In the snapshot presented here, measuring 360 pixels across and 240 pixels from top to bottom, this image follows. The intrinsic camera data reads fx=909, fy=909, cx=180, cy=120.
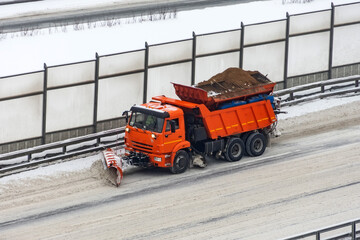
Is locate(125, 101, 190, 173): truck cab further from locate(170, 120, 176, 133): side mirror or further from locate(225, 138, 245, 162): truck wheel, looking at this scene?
locate(225, 138, 245, 162): truck wheel

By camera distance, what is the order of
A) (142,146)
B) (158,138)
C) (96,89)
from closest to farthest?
(158,138), (142,146), (96,89)

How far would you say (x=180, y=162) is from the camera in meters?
27.3

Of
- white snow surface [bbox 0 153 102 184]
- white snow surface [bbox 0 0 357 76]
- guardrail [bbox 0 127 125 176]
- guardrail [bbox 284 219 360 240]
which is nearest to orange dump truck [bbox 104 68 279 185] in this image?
white snow surface [bbox 0 153 102 184]

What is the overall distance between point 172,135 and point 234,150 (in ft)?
8.01

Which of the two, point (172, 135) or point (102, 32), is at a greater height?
point (102, 32)

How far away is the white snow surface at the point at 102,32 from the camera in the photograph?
35969mm

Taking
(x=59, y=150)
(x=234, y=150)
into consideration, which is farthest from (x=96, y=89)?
(x=234, y=150)

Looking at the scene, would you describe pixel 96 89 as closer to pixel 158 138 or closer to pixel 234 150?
pixel 158 138

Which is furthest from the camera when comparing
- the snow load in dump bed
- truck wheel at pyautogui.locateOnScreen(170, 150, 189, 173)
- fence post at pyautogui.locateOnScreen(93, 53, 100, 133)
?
fence post at pyautogui.locateOnScreen(93, 53, 100, 133)

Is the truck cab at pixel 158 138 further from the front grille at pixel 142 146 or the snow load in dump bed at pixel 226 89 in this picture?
the snow load in dump bed at pixel 226 89

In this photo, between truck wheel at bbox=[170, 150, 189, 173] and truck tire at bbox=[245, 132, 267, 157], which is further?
truck tire at bbox=[245, 132, 267, 157]

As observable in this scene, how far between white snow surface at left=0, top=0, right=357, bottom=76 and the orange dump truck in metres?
8.49

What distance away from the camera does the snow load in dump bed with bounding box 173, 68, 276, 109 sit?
27578mm

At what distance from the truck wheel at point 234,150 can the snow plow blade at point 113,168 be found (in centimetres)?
342
